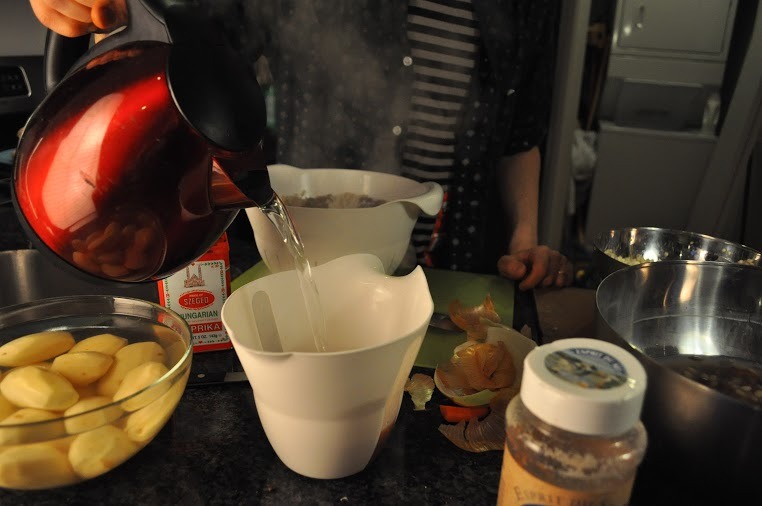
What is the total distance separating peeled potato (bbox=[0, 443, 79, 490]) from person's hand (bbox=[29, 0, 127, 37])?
0.38 metres

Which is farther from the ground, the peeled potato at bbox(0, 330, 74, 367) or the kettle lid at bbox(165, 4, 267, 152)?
the kettle lid at bbox(165, 4, 267, 152)

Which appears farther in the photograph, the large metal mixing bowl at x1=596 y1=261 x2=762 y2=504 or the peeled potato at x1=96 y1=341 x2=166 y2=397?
the large metal mixing bowl at x1=596 y1=261 x2=762 y2=504

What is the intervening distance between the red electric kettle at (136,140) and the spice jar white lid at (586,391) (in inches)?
12.1

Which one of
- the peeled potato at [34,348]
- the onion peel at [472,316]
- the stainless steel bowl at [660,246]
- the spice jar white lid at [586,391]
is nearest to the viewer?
the spice jar white lid at [586,391]

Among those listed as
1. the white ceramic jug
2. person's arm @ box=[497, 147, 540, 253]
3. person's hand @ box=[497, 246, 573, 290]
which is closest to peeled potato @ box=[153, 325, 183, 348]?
the white ceramic jug

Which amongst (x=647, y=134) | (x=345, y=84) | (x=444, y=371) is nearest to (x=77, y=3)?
(x=444, y=371)

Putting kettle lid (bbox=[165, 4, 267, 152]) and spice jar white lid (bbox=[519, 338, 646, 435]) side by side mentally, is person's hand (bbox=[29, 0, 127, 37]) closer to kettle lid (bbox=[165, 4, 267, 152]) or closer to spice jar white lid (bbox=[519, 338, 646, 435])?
kettle lid (bbox=[165, 4, 267, 152])

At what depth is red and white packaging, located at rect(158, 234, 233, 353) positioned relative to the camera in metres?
0.72

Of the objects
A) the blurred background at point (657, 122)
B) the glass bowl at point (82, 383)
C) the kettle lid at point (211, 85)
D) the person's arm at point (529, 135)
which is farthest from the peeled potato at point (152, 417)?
the blurred background at point (657, 122)

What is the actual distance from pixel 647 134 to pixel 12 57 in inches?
87.8

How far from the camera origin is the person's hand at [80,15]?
1.80 feet

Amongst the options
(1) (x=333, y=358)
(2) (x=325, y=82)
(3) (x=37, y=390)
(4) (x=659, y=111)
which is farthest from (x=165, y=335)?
(4) (x=659, y=111)

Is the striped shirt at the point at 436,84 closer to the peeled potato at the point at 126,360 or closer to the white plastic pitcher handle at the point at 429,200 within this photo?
the white plastic pitcher handle at the point at 429,200

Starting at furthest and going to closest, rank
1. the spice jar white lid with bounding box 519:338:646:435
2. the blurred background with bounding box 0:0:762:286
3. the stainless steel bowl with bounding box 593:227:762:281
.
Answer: the blurred background with bounding box 0:0:762:286
the stainless steel bowl with bounding box 593:227:762:281
the spice jar white lid with bounding box 519:338:646:435
